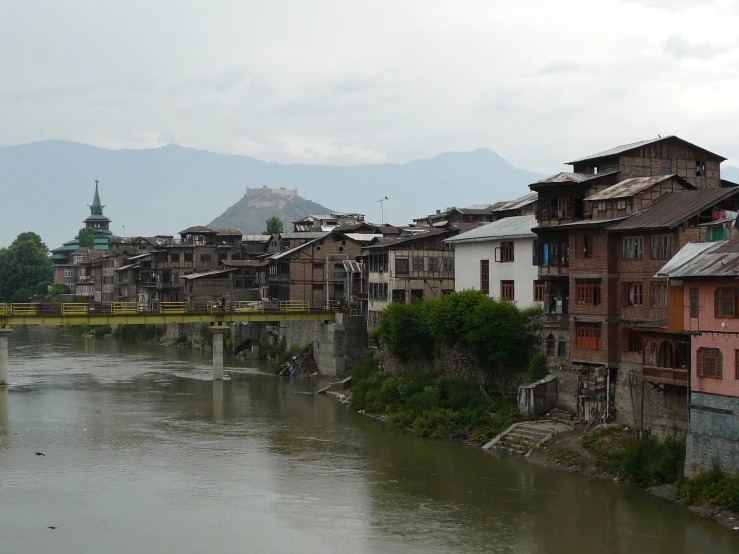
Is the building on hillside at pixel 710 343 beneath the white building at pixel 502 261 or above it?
beneath

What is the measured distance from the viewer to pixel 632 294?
143 ft

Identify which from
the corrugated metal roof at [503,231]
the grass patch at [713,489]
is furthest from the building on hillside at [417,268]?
the grass patch at [713,489]

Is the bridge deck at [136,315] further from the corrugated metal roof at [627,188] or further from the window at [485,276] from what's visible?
the corrugated metal roof at [627,188]

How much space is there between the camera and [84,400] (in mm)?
64500

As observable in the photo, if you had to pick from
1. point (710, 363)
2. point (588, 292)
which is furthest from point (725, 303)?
point (588, 292)

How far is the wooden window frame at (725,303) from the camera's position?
35.1m

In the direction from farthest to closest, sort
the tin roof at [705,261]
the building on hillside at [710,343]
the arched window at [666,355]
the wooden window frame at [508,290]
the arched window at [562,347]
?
the wooden window frame at [508,290], the arched window at [562,347], the arched window at [666,355], the tin roof at [705,261], the building on hillside at [710,343]

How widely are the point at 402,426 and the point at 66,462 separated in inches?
717

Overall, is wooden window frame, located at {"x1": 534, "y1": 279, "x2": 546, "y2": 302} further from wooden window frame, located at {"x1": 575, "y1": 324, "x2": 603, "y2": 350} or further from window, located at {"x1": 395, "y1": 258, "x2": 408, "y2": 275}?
window, located at {"x1": 395, "y1": 258, "x2": 408, "y2": 275}

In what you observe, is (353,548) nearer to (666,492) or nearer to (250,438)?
(666,492)

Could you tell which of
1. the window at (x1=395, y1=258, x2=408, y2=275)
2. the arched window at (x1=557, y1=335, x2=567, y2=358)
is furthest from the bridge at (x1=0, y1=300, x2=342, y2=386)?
the arched window at (x1=557, y1=335, x2=567, y2=358)

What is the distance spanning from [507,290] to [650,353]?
18.1m

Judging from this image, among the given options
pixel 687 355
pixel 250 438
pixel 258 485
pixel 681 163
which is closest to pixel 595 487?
pixel 687 355

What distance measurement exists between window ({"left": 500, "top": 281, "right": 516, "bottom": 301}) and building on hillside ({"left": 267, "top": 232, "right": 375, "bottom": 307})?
93.7 ft
